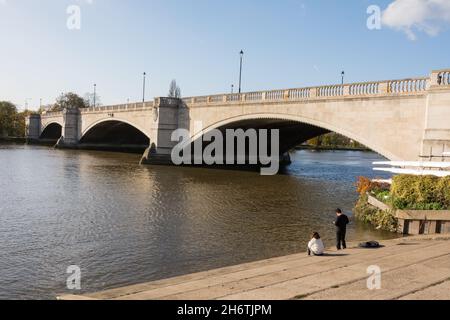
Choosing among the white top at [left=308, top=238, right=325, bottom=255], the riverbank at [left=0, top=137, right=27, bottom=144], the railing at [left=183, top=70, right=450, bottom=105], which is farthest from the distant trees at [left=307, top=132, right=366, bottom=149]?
the white top at [left=308, top=238, right=325, bottom=255]

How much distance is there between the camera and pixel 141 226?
17.3 metres

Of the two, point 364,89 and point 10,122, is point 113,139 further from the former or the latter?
point 364,89

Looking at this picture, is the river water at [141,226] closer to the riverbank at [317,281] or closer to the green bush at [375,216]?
the green bush at [375,216]

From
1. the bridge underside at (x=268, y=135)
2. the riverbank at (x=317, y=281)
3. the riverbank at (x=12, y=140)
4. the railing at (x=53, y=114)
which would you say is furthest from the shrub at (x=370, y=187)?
the riverbank at (x=12, y=140)

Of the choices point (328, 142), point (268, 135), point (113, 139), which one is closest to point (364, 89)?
point (268, 135)

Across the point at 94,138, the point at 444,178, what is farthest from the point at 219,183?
the point at 94,138

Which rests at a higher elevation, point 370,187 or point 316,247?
point 370,187

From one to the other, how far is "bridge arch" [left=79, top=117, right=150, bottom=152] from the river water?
41.1 metres

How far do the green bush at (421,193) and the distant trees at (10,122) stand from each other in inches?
4295

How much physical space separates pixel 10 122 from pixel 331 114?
10273cm

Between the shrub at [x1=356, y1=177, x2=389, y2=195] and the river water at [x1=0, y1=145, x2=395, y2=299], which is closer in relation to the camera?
the river water at [x1=0, y1=145, x2=395, y2=299]

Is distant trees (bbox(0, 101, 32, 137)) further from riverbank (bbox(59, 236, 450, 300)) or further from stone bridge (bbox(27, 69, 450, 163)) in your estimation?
riverbank (bbox(59, 236, 450, 300))

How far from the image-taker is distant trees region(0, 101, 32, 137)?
356ft

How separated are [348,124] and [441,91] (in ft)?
22.7
